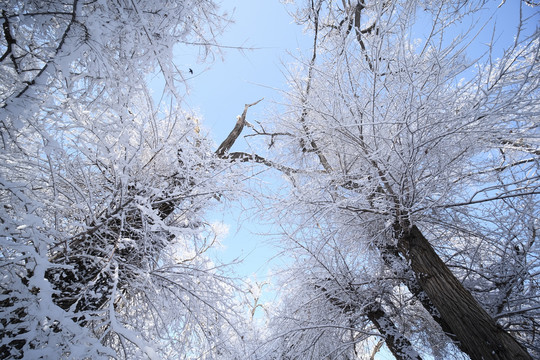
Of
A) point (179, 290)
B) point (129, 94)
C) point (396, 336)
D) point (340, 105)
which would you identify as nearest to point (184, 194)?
point (179, 290)

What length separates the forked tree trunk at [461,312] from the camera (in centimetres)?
183

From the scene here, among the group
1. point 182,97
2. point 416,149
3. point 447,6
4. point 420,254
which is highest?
point 447,6

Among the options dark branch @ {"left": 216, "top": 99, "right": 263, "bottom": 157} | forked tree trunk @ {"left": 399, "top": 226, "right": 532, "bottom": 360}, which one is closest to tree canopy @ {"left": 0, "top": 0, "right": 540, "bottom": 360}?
forked tree trunk @ {"left": 399, "top": 226, "right": 532, "bottom": 360}

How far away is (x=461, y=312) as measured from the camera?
2.03 meters

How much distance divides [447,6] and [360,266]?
3375mm


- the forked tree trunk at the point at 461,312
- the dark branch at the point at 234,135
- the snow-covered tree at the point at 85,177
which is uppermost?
the dark branch at the point at 234,135

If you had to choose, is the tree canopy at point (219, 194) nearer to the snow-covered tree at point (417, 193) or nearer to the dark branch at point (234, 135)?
the snow-covered tree at point (417, 193)

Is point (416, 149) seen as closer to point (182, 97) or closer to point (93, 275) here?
point (182, 97)

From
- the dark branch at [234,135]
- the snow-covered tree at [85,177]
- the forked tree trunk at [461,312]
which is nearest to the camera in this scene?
the snow-covered tree at [85,177]

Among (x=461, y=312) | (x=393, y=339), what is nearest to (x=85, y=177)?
(x=461, y=312)

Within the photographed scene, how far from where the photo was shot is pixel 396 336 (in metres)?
3.04

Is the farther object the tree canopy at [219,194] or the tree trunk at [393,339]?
the tree trunk at [393,339]

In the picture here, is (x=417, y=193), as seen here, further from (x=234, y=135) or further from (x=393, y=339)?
(x=234, y=135)

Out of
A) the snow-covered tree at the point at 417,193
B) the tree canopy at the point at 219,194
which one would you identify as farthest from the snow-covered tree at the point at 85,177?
the snow-covered tree at the point at 417,193
